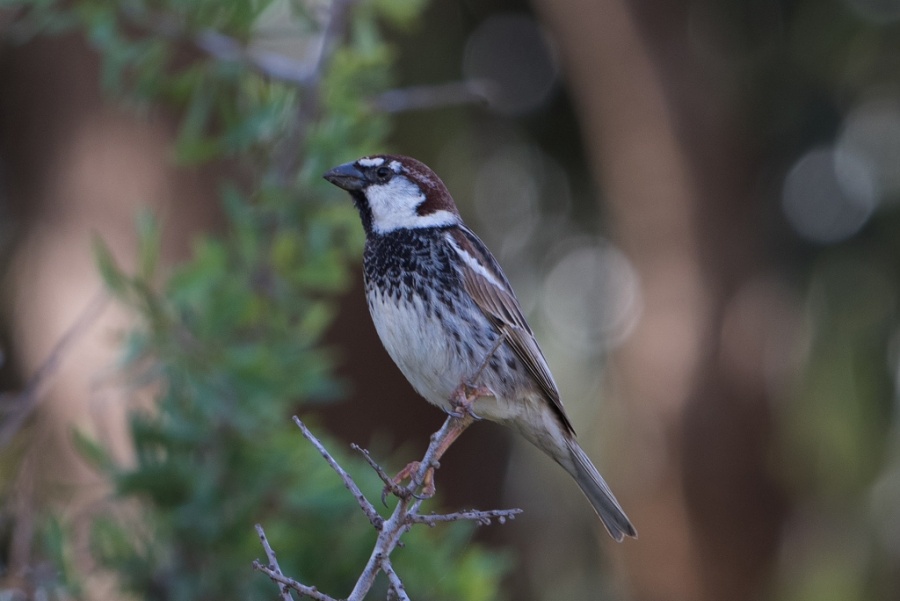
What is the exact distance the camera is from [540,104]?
6.67 m

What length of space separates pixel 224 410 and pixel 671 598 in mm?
3054

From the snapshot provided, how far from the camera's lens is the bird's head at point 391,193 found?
9.39 ft

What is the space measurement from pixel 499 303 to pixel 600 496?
23.9 inches

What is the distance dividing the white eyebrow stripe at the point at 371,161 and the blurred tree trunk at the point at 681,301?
2.92 metres

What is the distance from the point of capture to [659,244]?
569cm

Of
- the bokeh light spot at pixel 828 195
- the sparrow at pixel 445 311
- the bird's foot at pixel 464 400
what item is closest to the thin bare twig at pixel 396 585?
the bird's foot at pixel 464 400

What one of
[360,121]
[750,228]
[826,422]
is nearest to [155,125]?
[360,121]

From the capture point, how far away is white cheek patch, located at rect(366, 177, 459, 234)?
2.86 metres

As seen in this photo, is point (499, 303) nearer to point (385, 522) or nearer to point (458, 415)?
point (458, 415)

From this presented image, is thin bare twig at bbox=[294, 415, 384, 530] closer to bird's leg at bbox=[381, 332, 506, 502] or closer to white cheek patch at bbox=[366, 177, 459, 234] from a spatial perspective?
bird's leg at bbox=[381, 332, 506, 502]

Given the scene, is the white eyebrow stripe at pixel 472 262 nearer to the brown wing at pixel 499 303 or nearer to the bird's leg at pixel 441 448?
the brown wing at pixel 499 303

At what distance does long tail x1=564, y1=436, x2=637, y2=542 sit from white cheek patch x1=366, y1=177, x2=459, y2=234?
72 cm

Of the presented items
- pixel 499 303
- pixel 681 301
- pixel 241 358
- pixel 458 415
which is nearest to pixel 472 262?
pixel 499 303

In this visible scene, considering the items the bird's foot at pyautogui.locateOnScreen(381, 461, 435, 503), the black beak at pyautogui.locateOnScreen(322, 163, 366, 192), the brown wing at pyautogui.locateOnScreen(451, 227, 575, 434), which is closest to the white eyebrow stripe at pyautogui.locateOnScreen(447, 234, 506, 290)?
the brown wing at pyautogui.locateOnScreen(451, 227, 575, 434)
